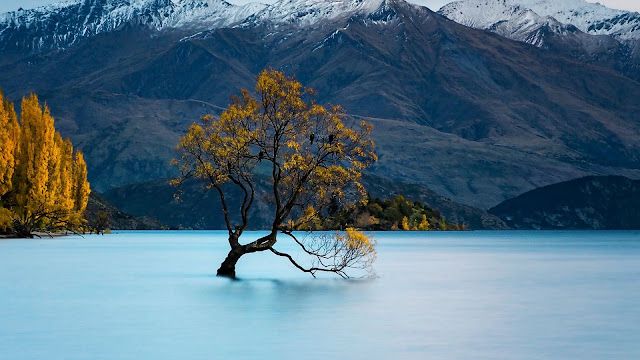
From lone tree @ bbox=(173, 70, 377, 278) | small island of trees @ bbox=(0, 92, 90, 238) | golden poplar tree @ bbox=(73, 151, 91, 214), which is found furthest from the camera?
golden poplar tree @ bbox=(73, 151, 91, 214)

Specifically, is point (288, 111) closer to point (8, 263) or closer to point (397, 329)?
point (397, 329)

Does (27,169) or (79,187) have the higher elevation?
(27,169)

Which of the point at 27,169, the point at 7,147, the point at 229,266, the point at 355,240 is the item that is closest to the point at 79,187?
the point at 27,169

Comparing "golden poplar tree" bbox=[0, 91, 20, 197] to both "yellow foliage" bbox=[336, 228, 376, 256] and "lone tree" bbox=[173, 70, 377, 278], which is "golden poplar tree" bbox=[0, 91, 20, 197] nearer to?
"lone tree" bbox=[173, 70, 377, 278]

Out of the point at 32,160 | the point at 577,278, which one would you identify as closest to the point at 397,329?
the point at 577,278

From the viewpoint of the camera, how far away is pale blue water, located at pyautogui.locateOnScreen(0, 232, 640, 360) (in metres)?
34.9

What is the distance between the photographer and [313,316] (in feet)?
148

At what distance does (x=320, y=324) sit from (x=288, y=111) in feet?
74.6

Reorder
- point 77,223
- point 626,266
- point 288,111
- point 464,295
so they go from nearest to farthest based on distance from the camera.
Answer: point 464,295 < point 288,111 < point 626,266 < point 77,223

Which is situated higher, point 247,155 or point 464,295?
point 247,155

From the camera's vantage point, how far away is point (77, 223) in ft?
513

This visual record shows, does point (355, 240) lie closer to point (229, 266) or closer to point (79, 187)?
point (229, 266)

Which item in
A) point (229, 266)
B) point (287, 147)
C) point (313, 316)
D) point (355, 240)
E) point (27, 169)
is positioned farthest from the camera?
point (27, 169)

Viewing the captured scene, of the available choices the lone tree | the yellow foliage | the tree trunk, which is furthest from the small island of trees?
the yellow foliage
